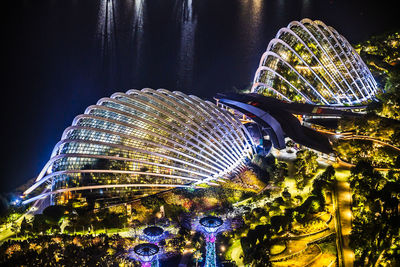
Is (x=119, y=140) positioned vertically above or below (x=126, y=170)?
above

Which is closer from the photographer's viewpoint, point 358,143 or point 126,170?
point 126,170

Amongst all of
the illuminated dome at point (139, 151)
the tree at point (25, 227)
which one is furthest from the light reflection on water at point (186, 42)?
the tree at point (25, 227)

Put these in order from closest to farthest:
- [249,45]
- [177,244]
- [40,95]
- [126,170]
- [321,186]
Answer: [177,244] < [321,186] < [126,170] < [40,95] < [249,45]

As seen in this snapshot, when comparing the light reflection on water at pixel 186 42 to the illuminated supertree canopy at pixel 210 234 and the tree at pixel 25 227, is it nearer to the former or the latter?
the tree at pixel 25 227

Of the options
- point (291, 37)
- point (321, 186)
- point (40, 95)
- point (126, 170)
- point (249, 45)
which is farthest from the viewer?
point (249, 45)

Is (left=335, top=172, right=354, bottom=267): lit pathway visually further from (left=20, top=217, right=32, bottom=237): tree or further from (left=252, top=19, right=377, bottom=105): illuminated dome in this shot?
(left=20, top=217, right=32, bottom=237): tree

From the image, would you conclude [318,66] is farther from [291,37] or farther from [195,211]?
[195,211]

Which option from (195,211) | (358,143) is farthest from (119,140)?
(358,143)

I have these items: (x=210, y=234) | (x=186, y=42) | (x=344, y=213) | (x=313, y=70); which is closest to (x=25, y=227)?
(x=210, y=234)
